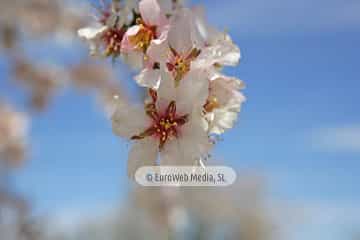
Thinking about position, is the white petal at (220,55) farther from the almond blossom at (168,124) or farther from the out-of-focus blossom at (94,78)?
the out-of-focus blossom at (94,78)

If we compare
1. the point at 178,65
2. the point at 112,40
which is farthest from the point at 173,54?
the point at 112,40

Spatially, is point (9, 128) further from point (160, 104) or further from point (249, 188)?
point (249, 188)

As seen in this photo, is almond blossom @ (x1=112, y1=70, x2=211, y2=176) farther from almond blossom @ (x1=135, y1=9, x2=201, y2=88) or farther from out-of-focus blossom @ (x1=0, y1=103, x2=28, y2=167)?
out-of-focus blossom @ (x1=0, y1=103, x2=28, y2=167)

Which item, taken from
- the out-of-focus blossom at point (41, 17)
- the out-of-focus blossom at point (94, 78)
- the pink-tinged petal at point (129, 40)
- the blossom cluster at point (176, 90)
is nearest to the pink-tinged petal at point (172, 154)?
the blossom cluster at point (176, 90)

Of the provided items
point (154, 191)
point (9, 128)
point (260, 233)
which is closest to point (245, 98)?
point (9, 128)

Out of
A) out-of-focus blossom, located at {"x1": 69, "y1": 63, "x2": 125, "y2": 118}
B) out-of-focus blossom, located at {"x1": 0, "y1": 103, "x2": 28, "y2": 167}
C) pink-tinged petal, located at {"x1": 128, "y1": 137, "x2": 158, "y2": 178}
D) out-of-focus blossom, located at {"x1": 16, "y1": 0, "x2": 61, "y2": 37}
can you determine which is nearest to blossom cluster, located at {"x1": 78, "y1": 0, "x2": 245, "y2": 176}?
pink-tinged petal, located at {"x1": 128, "y1": 137, "x2": 158, "y2": 178}
